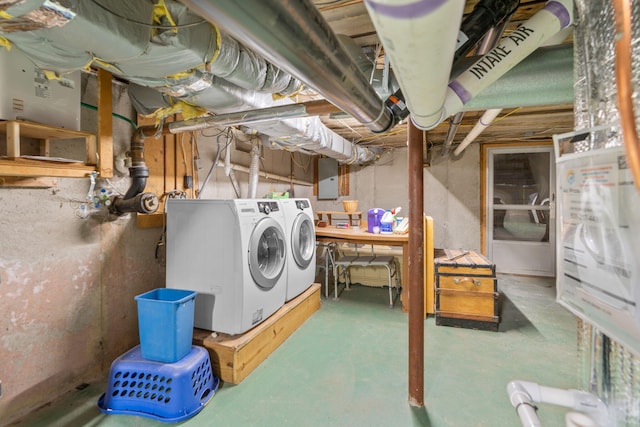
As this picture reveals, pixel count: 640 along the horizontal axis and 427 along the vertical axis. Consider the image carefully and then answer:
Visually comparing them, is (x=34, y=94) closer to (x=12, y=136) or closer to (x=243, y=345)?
(x=12, y=136)

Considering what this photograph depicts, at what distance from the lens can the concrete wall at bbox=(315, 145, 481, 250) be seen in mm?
4930

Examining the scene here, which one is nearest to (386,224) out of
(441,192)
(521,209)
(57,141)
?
(441,192)

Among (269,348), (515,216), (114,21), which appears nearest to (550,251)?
(515,216)

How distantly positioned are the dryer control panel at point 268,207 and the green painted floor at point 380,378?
115cm

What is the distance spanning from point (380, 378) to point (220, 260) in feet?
4.59

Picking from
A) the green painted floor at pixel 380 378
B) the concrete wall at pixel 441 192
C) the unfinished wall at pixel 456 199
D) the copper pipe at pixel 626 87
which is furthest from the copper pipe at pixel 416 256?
the unfinished wall at pixel 456 199

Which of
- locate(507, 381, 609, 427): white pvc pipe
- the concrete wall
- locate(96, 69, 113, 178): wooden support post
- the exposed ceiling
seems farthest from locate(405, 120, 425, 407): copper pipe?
the concrete wall

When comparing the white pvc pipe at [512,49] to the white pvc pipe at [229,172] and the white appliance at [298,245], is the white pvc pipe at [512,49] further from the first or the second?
the white pvc pipe at [229,172]

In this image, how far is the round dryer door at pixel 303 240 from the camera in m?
2.86

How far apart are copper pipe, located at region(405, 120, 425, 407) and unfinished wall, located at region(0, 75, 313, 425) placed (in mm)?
2053

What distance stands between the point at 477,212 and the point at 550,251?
1.13 metres

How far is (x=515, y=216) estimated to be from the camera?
184 inches

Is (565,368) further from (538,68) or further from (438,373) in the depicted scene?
(538,68)

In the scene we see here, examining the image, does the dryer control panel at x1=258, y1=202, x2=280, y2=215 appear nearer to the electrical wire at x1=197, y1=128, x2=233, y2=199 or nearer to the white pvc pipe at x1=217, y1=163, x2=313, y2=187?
the electrical wire at x1=197, y1=128, x2=233, y2=199
